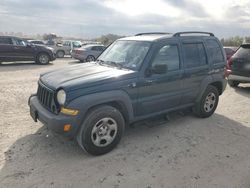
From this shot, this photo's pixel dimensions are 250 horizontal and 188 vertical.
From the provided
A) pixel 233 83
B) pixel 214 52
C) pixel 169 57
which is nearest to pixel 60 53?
pixel 233 83

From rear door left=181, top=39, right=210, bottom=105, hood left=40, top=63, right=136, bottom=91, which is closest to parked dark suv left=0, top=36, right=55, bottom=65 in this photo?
hood left=40, top=63, right=136, bottom=91

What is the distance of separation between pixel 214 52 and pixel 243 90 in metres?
3.86

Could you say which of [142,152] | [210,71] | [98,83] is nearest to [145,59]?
[98,83]

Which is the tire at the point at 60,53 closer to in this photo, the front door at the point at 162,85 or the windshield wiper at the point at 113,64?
the windshield wiper at the point at 113,64

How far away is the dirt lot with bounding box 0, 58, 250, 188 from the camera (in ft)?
11.3

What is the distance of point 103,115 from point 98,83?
480 millimetres

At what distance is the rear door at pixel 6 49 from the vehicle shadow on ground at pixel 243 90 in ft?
37.4

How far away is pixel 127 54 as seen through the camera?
4820 mm

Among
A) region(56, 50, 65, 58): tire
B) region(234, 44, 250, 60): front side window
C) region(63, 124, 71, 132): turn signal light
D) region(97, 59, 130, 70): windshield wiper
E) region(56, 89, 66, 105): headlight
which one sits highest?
region(234, 44, 250, 60): front side window

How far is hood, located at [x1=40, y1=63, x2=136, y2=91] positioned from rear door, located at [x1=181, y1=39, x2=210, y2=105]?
4.52 ft

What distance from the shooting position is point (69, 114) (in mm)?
3695

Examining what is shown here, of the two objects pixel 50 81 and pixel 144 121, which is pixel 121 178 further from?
pixel 50 81

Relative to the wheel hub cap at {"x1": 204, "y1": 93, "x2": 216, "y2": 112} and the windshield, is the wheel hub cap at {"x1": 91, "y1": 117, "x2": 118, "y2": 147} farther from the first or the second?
the wheel hub cap at {"x1": 204, "y1": 93, "x2": 216, "y2": 112}

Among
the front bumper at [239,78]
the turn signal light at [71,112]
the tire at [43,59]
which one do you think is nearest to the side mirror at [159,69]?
the turn signal light at [71,112]
